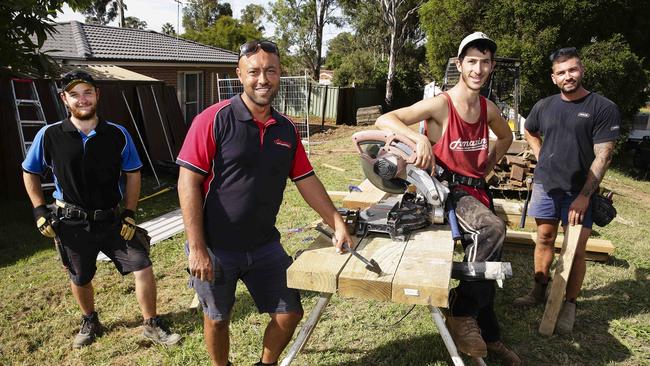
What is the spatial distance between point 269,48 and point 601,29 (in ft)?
48.9

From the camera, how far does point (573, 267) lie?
152 inches

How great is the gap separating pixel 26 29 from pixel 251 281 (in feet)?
19.1

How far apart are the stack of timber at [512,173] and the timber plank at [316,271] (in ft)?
22.4

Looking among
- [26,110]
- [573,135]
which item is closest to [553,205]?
[573,135]

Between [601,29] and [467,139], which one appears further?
[601,29]

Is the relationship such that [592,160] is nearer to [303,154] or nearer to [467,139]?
[467,139]

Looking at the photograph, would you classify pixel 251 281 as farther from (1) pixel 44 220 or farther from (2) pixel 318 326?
(1) pixel 44 220

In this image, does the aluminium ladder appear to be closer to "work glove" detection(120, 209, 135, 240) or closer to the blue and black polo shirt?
the blue and black polo shirt

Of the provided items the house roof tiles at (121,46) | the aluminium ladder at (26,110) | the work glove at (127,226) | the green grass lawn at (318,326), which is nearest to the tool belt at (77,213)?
the work glove at (127,226)

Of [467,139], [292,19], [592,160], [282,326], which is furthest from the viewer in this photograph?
[292,19]

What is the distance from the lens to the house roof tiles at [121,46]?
512 inches

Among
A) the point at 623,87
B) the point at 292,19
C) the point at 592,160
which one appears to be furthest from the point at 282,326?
the point at 292,19

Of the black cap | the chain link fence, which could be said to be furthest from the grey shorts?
the chain link fence

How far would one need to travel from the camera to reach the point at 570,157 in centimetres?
380
